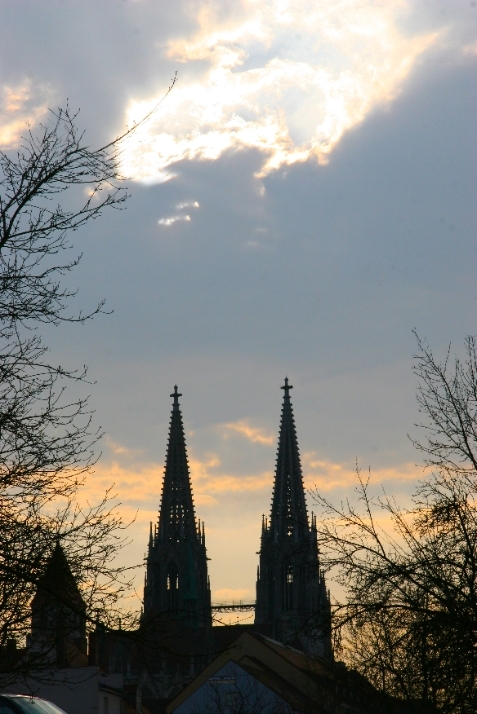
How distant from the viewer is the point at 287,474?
356 feet

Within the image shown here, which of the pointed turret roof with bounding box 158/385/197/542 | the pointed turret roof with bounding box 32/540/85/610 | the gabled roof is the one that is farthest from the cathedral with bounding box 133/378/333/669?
the pointed turret roof with bounding box 32/540/85/610

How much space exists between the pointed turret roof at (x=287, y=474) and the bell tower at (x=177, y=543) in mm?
8277

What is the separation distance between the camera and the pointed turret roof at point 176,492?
10950 centimetres

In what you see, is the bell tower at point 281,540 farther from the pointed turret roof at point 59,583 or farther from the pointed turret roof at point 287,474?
the pointed turret roof at point 59,583

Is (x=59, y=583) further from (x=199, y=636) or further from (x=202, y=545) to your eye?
(x=199, y=636)

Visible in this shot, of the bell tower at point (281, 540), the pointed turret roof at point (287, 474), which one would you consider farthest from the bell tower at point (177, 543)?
the pointed turret roof at point (287, 474)

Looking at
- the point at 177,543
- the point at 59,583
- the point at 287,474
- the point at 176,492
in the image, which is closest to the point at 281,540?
the point at 287,474

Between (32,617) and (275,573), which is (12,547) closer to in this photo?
(32,617)

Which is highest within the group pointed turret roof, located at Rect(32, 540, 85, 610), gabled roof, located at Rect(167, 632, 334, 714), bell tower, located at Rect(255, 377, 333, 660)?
bell tower, located at Rect(255, 377, 333, 660)

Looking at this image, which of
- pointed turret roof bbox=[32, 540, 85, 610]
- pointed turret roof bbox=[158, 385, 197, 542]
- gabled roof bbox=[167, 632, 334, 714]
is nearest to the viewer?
pointed turret roof bbox=[32, 540, 85, 610]

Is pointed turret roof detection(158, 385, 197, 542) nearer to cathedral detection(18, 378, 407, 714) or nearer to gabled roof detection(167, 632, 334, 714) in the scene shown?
cathedral detection(18, 378, 407, 714)

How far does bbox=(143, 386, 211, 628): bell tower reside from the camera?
105812 mm

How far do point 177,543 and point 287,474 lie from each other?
12.8 m

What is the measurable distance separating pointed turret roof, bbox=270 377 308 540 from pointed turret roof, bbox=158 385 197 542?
8.92 meters
